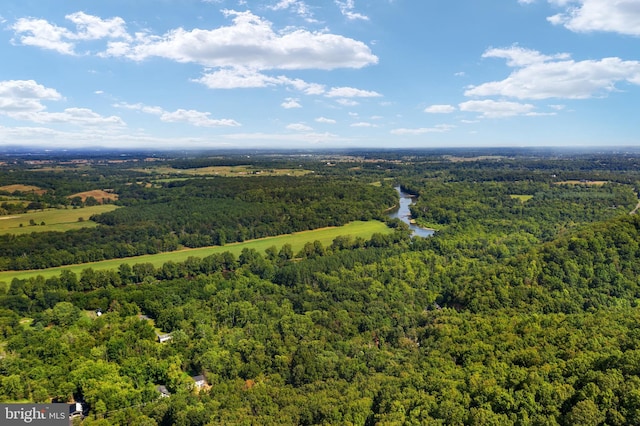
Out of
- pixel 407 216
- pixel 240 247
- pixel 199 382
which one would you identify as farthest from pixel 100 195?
pixel 199 382

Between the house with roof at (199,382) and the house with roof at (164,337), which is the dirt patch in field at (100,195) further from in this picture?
the house with roof at (199,382)

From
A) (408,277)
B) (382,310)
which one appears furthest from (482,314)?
(408,277)

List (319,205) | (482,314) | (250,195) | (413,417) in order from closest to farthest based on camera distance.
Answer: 1. (413,417)
2. (482,314)
3. (319,205)
4. (250,195)

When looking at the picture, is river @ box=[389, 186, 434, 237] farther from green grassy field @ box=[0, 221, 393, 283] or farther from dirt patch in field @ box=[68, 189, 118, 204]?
dirt patch in field @ box=[68, 189, 118, 204]

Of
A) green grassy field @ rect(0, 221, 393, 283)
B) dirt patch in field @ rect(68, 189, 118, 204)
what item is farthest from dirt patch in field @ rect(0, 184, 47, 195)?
green grassy field @ rect(0, 221, 393, 283)

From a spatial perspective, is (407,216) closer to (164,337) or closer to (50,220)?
(164,337)

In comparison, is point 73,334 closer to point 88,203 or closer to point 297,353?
point 297,353
